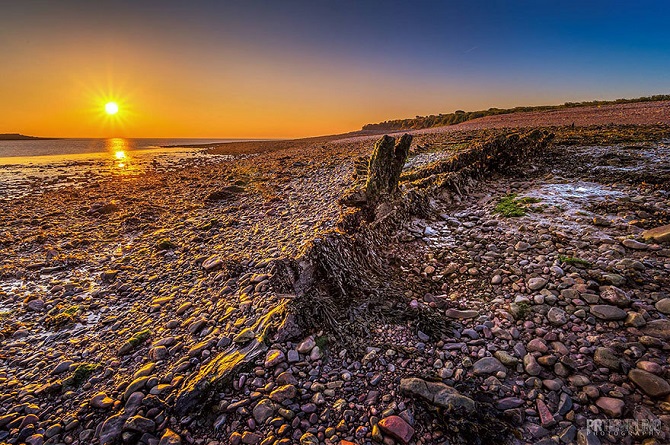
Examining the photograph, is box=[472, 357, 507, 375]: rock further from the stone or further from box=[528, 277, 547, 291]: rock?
box=[528, 277, 547, 291]: rock

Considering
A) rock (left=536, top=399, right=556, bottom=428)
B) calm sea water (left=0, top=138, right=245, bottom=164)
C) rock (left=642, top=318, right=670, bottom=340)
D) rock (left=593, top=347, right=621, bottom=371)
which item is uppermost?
calm sea water (left=0, top=138, right=245, bottom=164)

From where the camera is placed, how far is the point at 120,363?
4941mm

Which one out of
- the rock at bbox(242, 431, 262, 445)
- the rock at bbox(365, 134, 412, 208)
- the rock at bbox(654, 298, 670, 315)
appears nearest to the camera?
the rock at bbox(242, 431, 262, 445)

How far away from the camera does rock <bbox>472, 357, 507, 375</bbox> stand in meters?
3.83

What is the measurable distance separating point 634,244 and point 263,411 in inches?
296

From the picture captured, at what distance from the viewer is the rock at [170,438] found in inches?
132

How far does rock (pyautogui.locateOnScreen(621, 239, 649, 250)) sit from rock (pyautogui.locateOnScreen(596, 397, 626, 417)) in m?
4.15

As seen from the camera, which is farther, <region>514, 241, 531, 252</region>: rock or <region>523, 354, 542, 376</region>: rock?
<region>514, 241, 531, 252</region>: rock

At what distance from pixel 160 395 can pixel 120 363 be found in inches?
59.7

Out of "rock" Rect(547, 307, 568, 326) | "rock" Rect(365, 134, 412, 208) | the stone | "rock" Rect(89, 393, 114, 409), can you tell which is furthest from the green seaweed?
"rock" Rect(547, 307, 568, 326)

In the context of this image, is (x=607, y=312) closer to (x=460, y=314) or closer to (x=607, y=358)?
(x=607, y=358)

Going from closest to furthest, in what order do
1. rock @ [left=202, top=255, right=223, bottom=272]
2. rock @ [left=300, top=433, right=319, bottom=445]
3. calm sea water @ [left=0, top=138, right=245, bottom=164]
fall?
rock @ [left=300, top=433, right=319, bottom=445], rock @ [left=202, top=255, right=223, bottom=272], calm sea water @ [left=0, top=138, right=245, bottom=164]

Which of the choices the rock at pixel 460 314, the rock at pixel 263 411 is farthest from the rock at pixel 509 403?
the rock at pixel 263 411

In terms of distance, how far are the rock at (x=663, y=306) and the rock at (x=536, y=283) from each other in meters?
1.37
